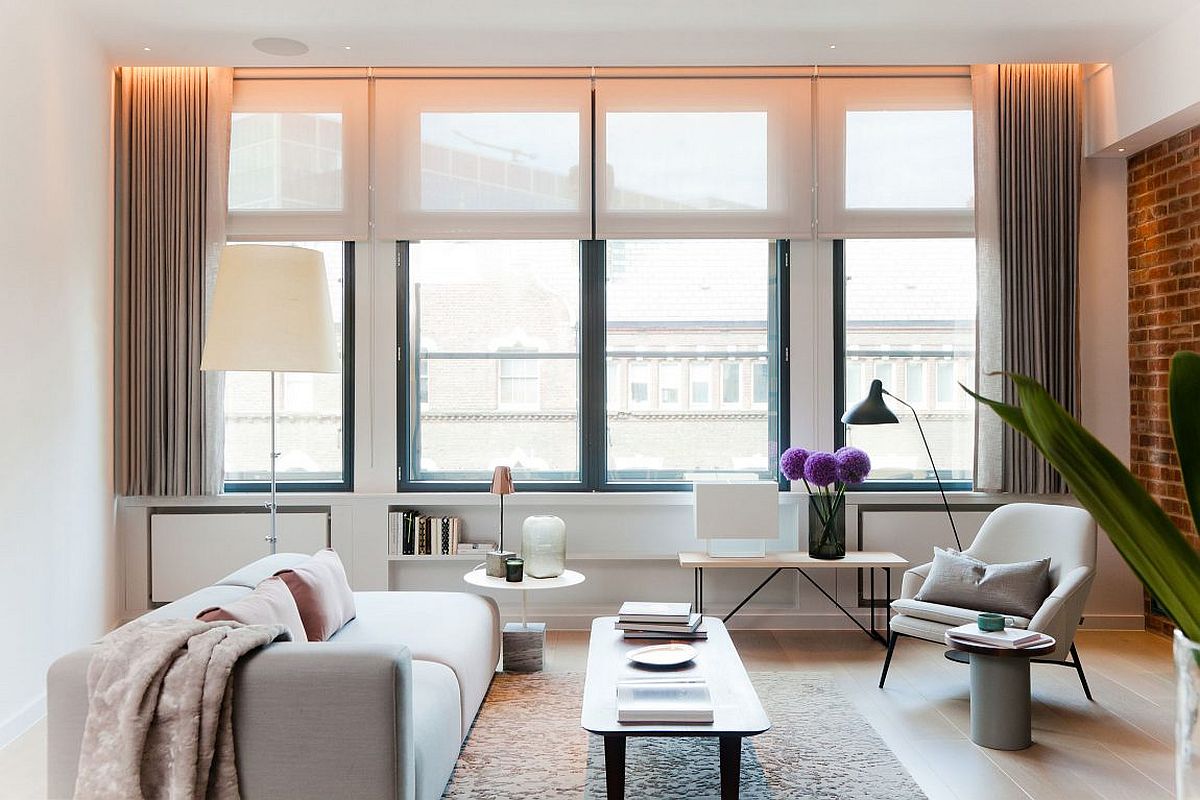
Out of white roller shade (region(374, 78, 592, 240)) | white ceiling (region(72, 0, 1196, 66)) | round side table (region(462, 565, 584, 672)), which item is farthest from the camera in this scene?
white roller shade (region(374, 78, 592, 240))

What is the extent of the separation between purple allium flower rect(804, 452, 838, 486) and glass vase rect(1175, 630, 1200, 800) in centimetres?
413

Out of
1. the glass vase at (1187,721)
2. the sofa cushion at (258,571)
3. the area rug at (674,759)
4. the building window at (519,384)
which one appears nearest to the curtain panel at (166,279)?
the building window at (519,384)

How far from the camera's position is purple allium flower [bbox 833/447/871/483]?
501 centimetres

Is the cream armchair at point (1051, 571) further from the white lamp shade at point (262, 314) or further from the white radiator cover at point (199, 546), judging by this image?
the white radiator cover at point (199, 546)

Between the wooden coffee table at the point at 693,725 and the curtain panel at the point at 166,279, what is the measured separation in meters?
2.82

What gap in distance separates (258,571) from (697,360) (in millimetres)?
2828

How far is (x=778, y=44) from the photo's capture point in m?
4.81

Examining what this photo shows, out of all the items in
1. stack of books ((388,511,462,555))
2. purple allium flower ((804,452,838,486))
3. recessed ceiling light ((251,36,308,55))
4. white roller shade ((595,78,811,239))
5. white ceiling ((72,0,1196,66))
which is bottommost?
stack of books ((388,511,462,555))

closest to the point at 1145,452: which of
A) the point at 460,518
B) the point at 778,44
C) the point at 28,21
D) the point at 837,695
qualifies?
the point at 837,695

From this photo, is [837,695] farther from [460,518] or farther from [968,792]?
[460,518]

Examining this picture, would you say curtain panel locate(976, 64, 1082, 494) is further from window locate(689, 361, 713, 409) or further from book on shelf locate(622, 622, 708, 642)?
book on shelf locate(622, 622, 708, 642)

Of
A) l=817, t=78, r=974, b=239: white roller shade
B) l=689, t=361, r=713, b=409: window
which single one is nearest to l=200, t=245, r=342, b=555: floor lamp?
l=689, t=361, r=713, b=409: window

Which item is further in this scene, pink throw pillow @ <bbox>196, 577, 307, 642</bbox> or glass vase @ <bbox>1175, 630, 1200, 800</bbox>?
pink throw pillow @ <bbox>196, 577, 307, 642</bbox>

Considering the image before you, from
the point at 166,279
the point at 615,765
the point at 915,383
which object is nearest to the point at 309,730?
the point at 615,765
